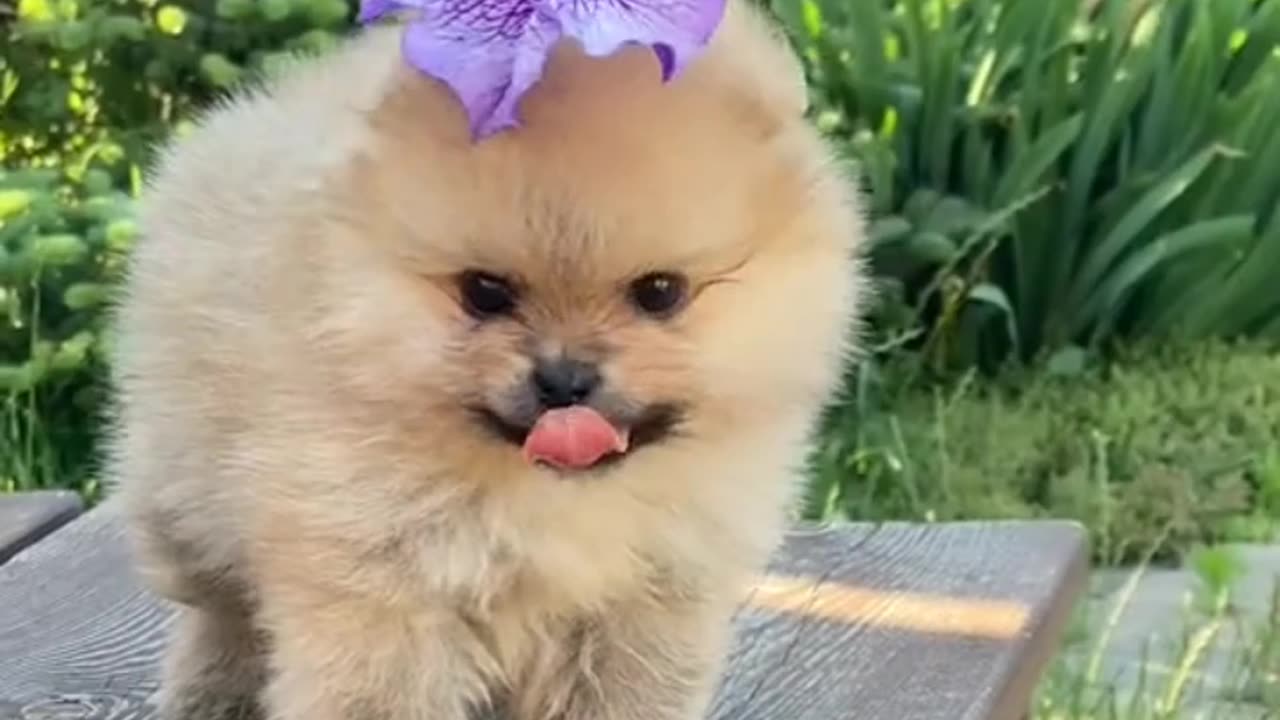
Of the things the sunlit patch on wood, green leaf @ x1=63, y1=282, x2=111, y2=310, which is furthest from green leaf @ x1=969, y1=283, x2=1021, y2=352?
the sunlit patch on wood

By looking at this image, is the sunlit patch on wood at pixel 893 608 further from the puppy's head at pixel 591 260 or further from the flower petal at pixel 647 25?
the flower petal at pixel 647 25

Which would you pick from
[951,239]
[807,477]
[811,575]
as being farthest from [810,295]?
[951,239]

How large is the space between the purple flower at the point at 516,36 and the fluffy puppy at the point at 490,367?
30 millimetres

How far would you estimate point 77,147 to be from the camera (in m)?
3.84

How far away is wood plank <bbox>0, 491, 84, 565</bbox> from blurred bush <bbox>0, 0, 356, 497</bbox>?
2.45ft

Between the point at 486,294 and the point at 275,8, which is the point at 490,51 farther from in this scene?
the point at 275,8

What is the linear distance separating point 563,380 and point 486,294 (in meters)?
0.07

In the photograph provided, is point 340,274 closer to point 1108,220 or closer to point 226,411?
point 226,411

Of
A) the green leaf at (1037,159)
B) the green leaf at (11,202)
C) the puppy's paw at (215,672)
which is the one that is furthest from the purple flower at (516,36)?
the green leaf at (1037,159)

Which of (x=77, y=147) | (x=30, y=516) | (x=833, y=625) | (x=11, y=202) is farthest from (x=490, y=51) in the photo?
(x=77, y=147)

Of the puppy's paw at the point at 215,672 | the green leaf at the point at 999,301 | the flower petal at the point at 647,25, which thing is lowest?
the green leaf at the point at 999,301

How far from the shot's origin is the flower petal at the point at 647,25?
4.03ft

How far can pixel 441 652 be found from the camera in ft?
4.52

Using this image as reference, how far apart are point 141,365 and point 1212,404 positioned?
9.31ft
